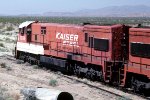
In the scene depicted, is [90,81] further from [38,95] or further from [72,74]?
[38,95]

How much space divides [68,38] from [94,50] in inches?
120

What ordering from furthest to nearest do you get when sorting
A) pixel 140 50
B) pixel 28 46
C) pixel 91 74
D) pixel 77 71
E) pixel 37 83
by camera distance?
1. pixel 28 46
2. pixel 77 71
3. pixel 91 74
4. pixel 37 83
5. pixel 140 50

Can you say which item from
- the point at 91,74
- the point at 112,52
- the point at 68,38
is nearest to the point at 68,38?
the point at 68,38

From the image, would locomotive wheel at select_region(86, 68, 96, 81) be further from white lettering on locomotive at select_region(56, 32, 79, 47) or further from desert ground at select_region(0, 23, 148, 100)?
white lettering on locomotive at select_region(56, 32, 79, 47)

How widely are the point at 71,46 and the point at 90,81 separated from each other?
334cm

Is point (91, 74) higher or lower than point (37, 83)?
higher

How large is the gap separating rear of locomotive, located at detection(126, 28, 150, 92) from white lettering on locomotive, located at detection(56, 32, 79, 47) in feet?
18.0

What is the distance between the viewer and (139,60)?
18438mm

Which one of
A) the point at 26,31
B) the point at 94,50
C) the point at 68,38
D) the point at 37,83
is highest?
the point at 26,31

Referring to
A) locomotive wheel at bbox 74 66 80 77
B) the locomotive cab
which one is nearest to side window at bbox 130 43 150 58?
locomotive wheel at bbox 74 66 80 77

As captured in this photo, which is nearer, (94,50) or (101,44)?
(101,44)

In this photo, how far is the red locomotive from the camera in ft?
60.5

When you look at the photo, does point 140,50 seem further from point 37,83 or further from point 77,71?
point 77,71

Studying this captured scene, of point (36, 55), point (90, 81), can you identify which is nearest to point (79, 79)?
point (90, 81)
